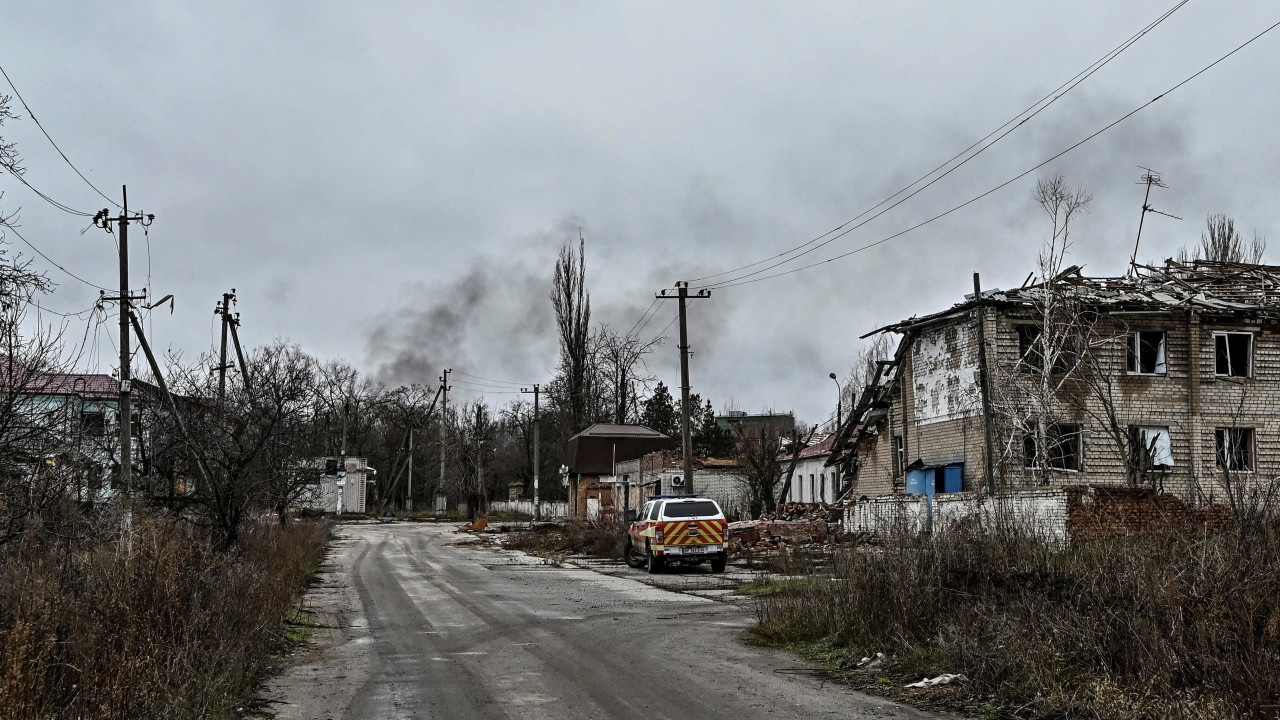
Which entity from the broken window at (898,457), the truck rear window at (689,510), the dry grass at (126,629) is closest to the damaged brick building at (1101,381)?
the broken window at (898,457)

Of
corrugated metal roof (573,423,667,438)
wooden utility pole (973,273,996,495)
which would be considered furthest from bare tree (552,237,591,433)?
wooden utility pole (973,273,996,495)

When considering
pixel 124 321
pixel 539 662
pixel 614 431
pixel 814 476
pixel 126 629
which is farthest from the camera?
pixel 614 431

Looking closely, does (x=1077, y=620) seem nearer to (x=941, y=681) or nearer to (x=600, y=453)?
(x=941, y=681)

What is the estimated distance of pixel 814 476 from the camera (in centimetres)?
5609

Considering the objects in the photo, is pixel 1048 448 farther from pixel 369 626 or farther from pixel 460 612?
pixel 369 626

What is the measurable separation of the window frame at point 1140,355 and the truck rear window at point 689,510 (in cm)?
1464

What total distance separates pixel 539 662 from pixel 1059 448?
81.1 feet

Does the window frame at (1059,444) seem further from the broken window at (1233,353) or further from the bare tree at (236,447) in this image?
the bare tree at (236,447)

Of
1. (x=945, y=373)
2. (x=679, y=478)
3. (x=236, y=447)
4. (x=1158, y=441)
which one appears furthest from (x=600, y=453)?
(x=236, y=447)

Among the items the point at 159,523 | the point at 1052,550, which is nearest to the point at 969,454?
the point at 1052,550

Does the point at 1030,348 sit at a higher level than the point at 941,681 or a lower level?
higher

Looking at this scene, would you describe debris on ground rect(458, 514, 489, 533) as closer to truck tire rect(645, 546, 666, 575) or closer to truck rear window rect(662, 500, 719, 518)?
truck tire rect(645, 546, 666, 575)

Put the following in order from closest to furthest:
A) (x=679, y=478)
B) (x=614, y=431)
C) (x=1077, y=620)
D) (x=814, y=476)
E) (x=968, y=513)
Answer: (x=1077, y=620) → (x=968, y=513) → (x=679, y=478) → (x=814, y=476) → (x=614, y=431)

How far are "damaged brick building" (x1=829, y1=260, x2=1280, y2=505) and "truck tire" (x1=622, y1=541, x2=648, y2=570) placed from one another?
1030 cm
